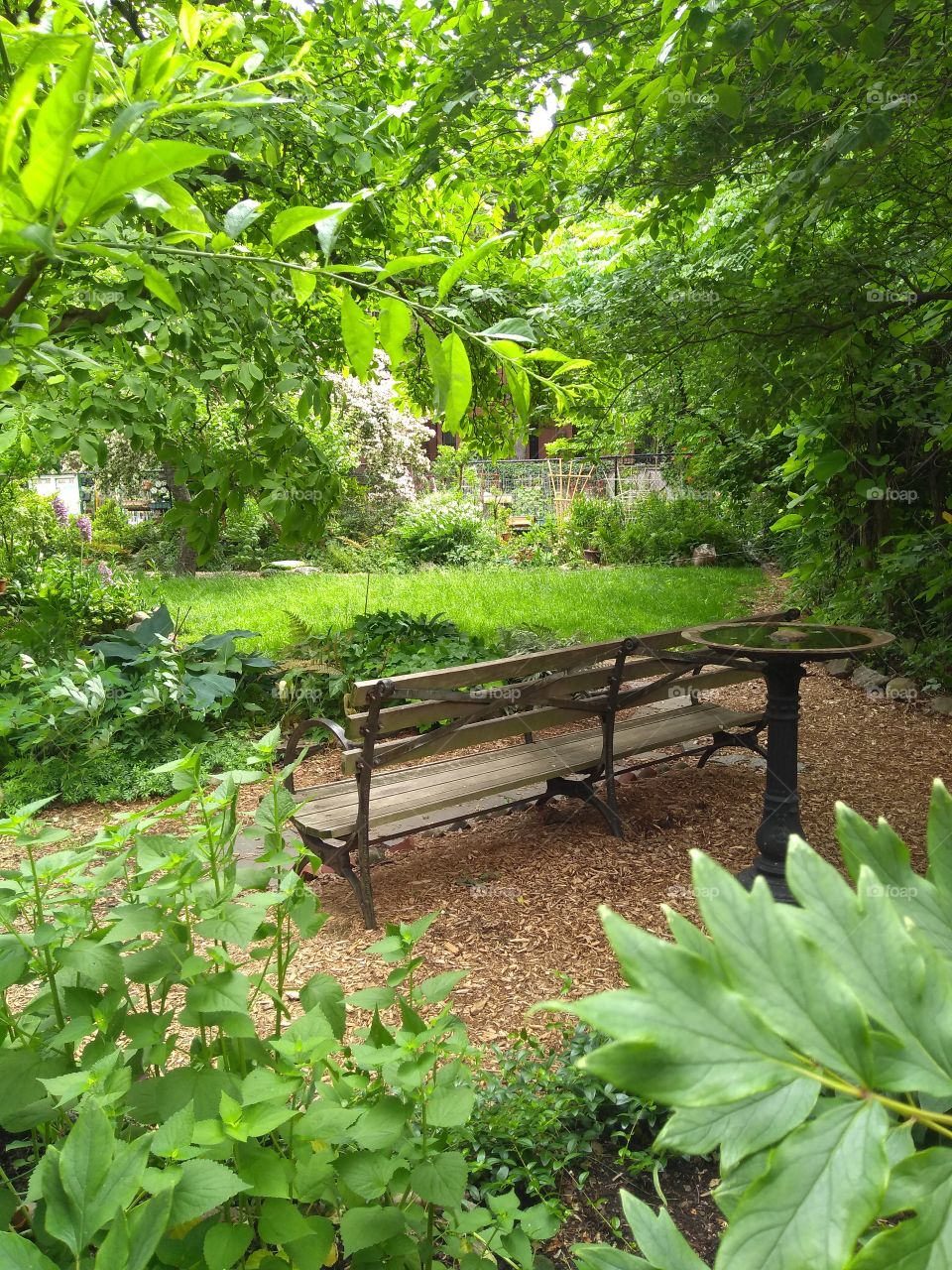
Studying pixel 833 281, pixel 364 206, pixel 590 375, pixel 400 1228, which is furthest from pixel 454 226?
pixel 400 1228

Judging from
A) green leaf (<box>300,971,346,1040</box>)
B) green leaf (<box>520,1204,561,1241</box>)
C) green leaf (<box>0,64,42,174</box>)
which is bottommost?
green leaf (<box>520,1204,561,1241</box>)

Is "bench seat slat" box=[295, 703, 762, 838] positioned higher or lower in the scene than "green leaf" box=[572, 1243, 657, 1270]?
lower

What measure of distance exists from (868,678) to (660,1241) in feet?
25.5

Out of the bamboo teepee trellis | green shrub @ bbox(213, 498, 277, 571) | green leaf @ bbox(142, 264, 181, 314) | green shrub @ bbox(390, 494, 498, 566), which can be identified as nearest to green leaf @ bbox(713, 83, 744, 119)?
green leaf @ bbox(142, 264, 181, 314)

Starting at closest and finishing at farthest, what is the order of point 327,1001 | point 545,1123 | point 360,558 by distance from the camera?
point 327,1001 → point 545,1123 → point 360,558

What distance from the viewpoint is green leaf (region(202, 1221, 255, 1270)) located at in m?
1.11

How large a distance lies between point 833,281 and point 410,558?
11.6 m

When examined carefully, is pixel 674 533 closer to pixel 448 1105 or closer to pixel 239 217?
pixel 448 1105

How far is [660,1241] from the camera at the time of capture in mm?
657

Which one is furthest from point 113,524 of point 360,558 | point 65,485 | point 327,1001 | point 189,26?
point 189,26

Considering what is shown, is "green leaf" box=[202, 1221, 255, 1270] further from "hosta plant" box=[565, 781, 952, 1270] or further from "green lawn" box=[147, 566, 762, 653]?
"green lawn" box=[147, 566, 762, 653]

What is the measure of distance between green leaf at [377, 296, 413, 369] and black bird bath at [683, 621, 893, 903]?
11.3 feet

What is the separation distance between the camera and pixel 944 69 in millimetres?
3793

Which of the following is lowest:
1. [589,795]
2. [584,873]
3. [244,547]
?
[584,873]
